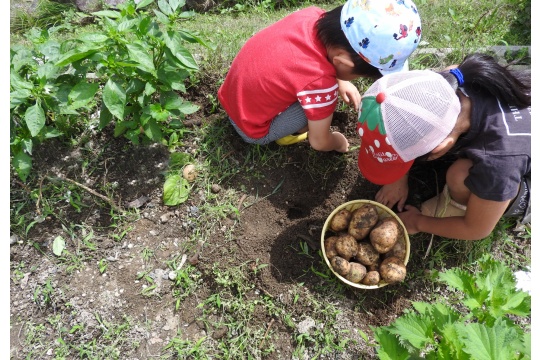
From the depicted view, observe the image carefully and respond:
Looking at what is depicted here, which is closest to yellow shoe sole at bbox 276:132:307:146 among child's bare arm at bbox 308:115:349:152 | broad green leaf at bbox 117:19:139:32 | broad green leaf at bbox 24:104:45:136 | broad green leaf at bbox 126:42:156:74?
child's bare arm at bbox 308:115:349:152

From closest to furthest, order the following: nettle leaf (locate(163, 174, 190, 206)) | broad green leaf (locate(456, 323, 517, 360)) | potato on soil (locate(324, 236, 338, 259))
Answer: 1. broad green leaf (locate(456, 323, 517, 360))
2. potato on soil (locate(324, 236, 338, 259))
3. nettle leaf (locate(163, 174, 190, 206))

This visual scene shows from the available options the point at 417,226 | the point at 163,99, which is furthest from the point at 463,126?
the point at 163,99

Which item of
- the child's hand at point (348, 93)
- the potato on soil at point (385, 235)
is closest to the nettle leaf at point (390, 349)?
the potato on soil at point (385, 235)

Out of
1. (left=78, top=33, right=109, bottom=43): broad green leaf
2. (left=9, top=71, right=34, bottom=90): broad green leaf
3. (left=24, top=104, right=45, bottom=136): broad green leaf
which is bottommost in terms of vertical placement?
Result: (left=24, top=104, right=45, bottom=136): broad green leaf

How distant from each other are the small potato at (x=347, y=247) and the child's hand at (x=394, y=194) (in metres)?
0.40

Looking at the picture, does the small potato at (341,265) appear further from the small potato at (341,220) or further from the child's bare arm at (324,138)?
the child's bare arm at (324,138)

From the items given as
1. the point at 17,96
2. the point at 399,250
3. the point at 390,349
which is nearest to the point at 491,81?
the point at 399,250

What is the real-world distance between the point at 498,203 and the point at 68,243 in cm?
227

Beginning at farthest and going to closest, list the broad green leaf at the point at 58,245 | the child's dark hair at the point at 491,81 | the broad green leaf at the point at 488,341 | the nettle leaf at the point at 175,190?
the nettle leaf at the point at 175,190
the broad green leaf at the point at 58,245
the child's dark hair at the point at 491,81
the broad green leaf at the point at 488,341

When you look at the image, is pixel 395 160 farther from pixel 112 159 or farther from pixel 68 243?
pixel 68 243

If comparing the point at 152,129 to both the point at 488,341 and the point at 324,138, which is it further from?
the point at 488,341

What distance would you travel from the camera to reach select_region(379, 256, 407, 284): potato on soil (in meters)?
2.04

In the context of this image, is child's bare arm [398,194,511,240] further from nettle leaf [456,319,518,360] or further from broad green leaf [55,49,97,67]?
broad green leaf [55,49,97,67]

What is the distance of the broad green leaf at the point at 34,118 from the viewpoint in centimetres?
201
